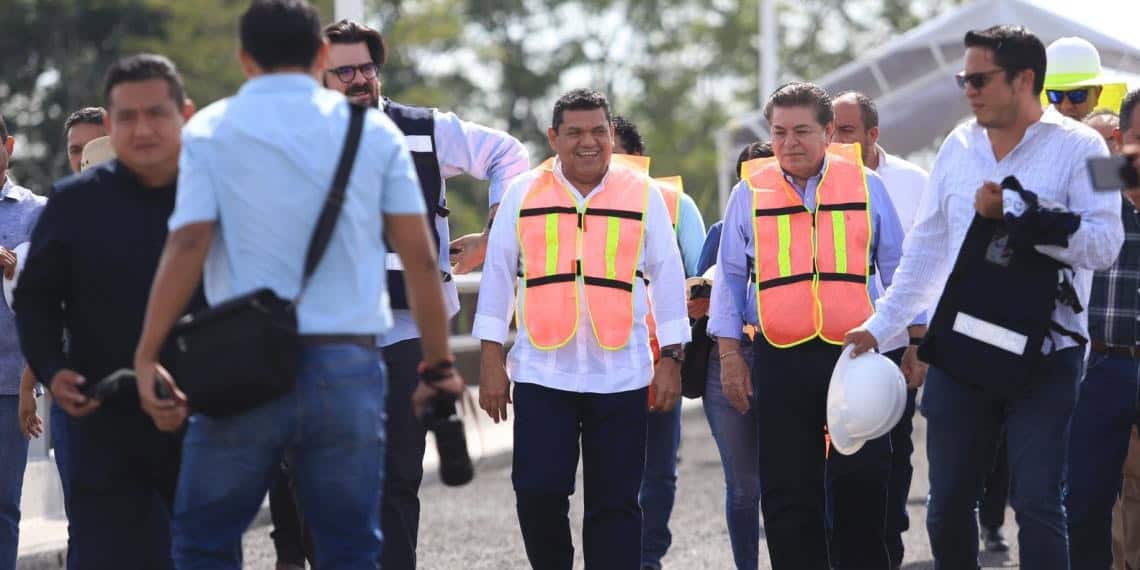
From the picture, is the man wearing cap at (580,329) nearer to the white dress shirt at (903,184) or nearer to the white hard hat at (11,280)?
the white dress shirt at (903,184)

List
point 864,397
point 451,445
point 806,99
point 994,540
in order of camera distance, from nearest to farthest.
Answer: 1. point 451,445
2. point 864,397
3. point 806,99
4. point 994,540

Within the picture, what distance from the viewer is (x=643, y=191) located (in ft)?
24.8

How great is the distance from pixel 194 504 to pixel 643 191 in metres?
2.88

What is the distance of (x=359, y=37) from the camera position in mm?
7504

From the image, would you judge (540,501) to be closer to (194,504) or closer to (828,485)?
(828,485)

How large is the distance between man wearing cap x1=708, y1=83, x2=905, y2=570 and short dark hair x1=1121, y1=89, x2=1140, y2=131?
0.91 m

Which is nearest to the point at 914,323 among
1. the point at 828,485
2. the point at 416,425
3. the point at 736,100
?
the point at 828,485

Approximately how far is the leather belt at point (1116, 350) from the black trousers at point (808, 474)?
848mm

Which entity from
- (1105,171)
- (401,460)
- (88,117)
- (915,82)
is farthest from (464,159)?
(915,82)

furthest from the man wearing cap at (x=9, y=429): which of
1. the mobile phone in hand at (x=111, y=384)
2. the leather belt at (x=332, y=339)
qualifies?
the leather belt at (x=332, y=339)

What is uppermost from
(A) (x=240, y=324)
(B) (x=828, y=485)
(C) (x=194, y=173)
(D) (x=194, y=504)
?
(C) (x=194, y=173)

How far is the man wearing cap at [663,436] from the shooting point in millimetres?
9008

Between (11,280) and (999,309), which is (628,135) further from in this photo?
(999,309)

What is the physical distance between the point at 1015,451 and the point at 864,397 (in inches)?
25.3
